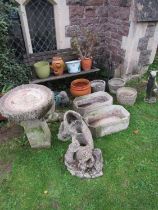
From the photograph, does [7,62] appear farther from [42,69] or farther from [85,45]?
[85,45]

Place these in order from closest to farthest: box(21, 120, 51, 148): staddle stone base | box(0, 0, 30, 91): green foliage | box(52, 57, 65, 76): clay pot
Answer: box(21, 120, 51, 148): staddle stone base, box(0, 0, 30, 91): green foliage, box(52, 57, 65, 76): clay pot

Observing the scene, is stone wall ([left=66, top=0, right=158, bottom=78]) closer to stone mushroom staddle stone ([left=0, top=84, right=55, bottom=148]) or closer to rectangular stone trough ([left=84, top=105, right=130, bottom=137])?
rectangular stone trough ([left=84, top=105, right=130, bottom=137])

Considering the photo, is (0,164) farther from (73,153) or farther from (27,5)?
(27,5)

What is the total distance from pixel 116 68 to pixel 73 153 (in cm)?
279

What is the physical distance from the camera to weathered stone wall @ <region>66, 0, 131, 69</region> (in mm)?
4645

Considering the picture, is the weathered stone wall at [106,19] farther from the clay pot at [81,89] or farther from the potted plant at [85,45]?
the clay pot at [81,89]

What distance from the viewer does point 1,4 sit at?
3936 mm

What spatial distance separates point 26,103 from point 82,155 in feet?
3.61

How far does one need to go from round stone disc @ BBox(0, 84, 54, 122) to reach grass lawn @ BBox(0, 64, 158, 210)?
872mm

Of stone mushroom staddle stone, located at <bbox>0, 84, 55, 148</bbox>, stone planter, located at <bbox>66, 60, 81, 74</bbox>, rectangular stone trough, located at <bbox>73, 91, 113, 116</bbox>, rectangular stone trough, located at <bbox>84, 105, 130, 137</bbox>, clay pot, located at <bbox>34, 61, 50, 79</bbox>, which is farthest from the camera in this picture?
stone planter, located at <bbox>66, 60, 81, 74</bbox>

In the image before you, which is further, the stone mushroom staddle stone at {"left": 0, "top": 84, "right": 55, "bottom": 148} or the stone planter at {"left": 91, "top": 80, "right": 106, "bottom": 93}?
the stone planter at {"left": 91, "top": 80, "right": 106, "bottom": 93}

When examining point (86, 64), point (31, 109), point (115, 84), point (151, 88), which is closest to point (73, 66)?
point (86, 64)

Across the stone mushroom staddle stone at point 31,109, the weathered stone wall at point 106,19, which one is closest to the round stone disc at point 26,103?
the stone mushroom staddle stone at point 31,109

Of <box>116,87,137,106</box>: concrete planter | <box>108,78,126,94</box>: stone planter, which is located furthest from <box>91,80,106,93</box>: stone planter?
<box>116,87,137,106</box>: concrete planter
